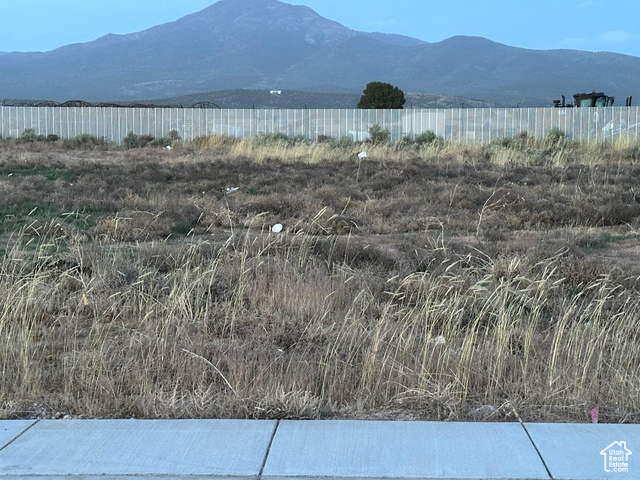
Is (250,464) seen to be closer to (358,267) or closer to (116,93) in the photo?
(358,267)

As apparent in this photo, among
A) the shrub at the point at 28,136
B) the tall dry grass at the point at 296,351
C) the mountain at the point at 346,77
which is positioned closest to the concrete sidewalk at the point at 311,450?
the tall dry grass at the point at 296,351

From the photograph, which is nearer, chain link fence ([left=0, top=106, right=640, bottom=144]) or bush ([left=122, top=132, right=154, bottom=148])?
Answer: chain link fence ([left=0, top=106, right=640, bottom=144])

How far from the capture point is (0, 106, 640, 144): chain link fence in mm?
35344

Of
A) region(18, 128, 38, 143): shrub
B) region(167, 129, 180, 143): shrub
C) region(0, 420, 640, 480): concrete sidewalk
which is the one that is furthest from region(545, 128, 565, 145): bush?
region(0, 420, 640, 480): concrete sidewalk

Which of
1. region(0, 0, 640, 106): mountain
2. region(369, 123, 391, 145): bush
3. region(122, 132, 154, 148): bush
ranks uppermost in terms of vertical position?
region(0, 0, 640, 106): mountain

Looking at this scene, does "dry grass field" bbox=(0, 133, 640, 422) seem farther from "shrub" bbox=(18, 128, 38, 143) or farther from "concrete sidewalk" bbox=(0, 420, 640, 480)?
"shrub" bbox=(18, 128, 38, 143)

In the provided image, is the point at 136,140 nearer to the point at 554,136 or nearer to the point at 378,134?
the point at 378,134

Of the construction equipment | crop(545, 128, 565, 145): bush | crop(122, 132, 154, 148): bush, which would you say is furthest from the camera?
the construction equipment

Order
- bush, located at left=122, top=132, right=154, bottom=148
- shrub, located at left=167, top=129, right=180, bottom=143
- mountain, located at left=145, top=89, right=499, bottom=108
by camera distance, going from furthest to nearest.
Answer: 1. mountain, located at left=145, top=89, right=499, bottom=108
2. shrub, located at left=167, top=129, right=180, bottom=143
3. bush, located at left=122, top=132, right=154, bottom=148

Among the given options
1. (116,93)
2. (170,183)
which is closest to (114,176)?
(170,183)

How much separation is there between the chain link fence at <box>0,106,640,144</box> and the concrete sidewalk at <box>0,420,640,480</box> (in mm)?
30150

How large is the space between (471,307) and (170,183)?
14.6 m

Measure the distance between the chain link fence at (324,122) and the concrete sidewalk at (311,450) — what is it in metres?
30.2

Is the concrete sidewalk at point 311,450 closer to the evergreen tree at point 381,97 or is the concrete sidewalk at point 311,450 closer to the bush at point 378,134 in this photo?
the bush at point 378,134
